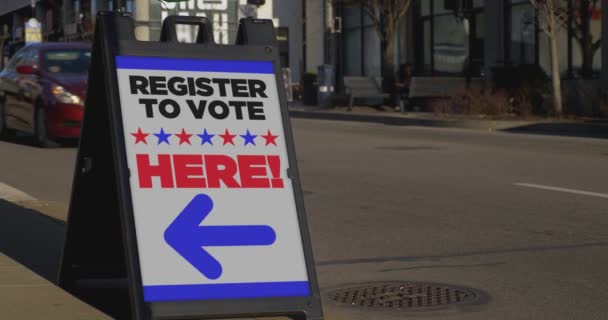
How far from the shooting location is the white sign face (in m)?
5.20

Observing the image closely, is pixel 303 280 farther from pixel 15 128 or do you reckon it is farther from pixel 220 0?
pixel 220 0

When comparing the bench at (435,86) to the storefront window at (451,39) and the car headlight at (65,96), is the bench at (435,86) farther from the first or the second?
the car headlight at (65,96)

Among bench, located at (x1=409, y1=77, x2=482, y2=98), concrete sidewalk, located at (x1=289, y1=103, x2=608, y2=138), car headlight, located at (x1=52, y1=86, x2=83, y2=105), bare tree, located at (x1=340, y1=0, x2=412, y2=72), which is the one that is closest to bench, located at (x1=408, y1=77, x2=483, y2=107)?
bench, located at (x1=409, y1=77, x2=482, y2=98)

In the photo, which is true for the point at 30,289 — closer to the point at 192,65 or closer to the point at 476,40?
the point at 192,65

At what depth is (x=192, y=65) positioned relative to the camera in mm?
5582

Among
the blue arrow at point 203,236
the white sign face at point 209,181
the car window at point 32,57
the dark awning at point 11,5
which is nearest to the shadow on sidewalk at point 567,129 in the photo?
the car window at point 32,57

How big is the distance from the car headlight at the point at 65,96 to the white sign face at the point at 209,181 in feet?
40.6

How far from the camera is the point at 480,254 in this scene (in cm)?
818

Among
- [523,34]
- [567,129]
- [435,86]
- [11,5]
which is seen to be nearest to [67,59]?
[567,129]

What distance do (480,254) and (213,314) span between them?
350cm

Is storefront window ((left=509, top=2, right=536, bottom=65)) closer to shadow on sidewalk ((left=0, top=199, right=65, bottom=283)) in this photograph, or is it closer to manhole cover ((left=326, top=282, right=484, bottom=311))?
shadow on sidewalk ((left=0, top=199, right=65, bottom=283))

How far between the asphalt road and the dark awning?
6933 cm

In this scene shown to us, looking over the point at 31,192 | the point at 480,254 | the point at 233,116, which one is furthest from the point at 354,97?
the point at 233,116

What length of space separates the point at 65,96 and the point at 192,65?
12.5 metres
